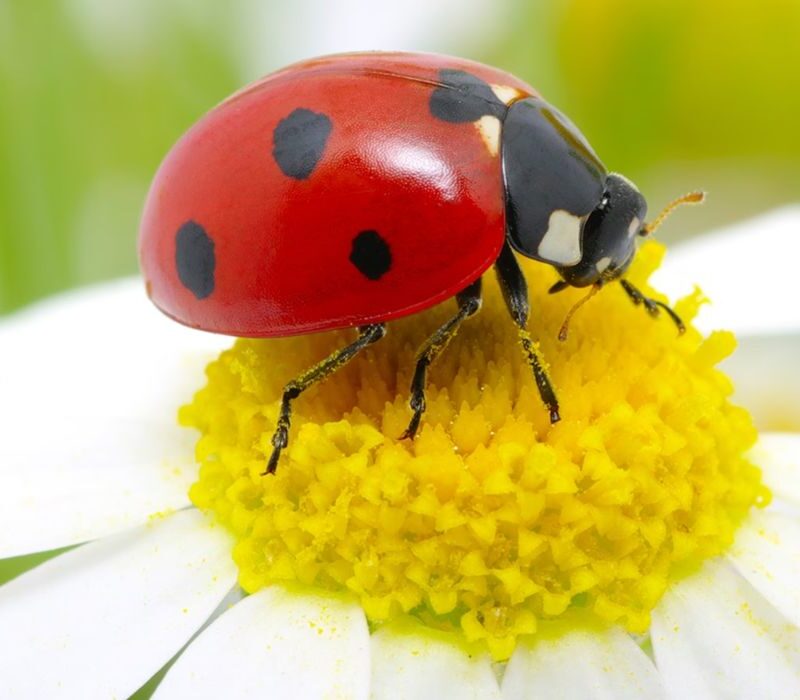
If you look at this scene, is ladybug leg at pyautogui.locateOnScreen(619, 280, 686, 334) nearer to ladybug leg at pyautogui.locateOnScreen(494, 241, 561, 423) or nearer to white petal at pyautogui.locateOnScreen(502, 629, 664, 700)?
ladybug leg at pyautogui.locateOnScreen(494, 241, 561, 423)

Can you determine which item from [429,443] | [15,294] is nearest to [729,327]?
[429,443]

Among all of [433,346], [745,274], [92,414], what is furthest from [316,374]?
[745,274]

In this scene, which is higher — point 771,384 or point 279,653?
point 279,653

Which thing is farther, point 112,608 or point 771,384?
point 771,384

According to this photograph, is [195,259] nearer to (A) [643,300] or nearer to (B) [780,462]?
(A) [643,300]

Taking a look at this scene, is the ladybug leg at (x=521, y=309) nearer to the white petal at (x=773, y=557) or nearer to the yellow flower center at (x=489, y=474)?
the yellow flower center at (x=489, y=474)

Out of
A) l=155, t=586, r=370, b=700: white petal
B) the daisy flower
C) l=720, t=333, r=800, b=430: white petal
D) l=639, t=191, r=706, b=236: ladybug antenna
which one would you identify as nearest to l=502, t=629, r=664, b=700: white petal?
the daisy flower
